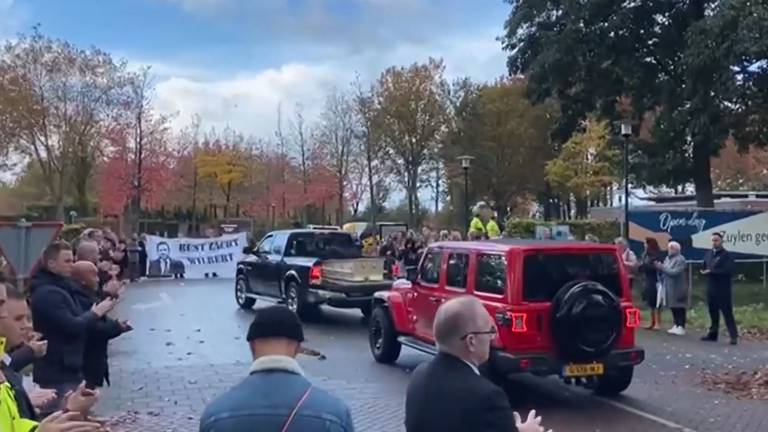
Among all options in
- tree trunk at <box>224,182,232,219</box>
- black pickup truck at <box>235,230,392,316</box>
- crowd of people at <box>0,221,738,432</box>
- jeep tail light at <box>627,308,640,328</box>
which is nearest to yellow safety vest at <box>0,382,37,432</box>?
crowd of people at <box>0,221,738,432</box>

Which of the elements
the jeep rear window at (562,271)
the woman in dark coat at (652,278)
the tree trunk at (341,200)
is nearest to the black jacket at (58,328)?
the jeep rear window at (562,271)

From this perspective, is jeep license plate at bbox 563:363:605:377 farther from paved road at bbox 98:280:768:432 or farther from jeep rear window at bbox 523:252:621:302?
jeep rear window at bbox 523:252:621:302

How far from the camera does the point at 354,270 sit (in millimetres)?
19594

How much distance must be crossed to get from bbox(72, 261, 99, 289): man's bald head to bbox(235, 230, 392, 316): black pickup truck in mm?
11457

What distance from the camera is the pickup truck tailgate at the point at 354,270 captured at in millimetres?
19531

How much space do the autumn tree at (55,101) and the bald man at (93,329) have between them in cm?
4213

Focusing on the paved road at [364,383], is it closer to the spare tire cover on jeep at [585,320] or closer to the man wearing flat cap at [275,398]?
the spare tire cover on jeep at [585,320]

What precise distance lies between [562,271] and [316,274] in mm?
9360

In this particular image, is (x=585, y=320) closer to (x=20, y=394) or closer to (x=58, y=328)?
(x=58, y=328)

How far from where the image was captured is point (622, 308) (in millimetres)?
10953

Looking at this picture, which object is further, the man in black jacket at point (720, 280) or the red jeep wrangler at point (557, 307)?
the man in black jacket at point (720, 280)

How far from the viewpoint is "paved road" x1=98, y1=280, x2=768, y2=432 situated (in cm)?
1043

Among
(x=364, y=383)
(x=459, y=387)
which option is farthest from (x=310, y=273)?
(x=459, y=387)

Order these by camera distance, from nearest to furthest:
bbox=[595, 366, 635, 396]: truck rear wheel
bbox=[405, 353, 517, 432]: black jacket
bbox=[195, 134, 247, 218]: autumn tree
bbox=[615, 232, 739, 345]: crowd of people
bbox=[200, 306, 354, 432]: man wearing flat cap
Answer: bbox=[200, 306, 354, 432]: man wearing flat cap
bbox=[405, 353, 517, 432]: black jacket
bbox=[595, 366, 635, 396]: truck rear wheel
bbox=[615, 232, 739, 345]: crowd of people
bbox=[195, 134, 247, 218]: autumn tree
